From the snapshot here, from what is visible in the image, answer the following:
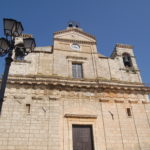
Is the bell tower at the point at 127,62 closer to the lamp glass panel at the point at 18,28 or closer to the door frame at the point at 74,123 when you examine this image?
the door frame at the point at 74,123

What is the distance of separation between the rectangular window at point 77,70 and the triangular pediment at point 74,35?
2.60 m

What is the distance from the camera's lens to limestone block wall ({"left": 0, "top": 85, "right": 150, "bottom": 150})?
10344 millimetres

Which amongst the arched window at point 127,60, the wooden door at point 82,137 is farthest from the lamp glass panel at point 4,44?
the arched window at point 127,60

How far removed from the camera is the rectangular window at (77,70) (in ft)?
45.8

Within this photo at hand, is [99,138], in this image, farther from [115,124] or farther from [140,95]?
[140,95]

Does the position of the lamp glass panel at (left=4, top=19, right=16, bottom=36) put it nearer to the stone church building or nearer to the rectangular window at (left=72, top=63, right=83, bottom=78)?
the stone church building

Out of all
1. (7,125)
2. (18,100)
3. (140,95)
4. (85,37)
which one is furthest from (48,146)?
(85,37)

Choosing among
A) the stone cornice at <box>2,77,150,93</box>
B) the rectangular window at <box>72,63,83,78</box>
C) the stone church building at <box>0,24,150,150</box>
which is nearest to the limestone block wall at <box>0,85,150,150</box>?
the stone church building at <box>0,24,150,150</box>

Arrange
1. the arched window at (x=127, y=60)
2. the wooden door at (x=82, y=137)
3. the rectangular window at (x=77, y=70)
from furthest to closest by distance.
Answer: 1. the arched window at (x=127, y=60)
2. the rectangular window at (x=77, y=70)
3. the wooden door at (x=82, y=137)

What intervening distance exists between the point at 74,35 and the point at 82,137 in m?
8.70

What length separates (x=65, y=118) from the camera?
451 inches

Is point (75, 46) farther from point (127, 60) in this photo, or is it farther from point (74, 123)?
point (74, 123)

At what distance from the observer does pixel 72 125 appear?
11.4 meters

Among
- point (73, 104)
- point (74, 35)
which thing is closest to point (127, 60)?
point (74, 35)
